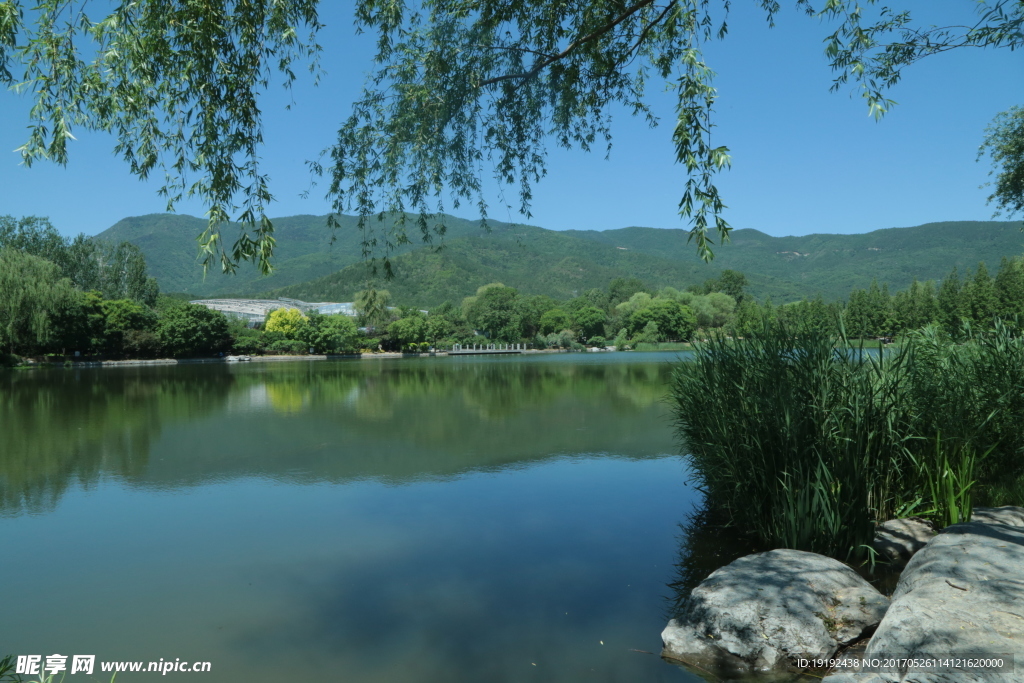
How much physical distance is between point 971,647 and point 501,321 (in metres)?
74.6

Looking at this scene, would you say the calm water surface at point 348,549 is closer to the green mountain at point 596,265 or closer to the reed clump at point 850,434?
the reed clump at point 850,434

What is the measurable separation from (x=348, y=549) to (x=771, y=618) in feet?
12.4

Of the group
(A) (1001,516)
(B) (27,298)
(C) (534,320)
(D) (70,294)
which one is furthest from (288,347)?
(A) (1001,516)

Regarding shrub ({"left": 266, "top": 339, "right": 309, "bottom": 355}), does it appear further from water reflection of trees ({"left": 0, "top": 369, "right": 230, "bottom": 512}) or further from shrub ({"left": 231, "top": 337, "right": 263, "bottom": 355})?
water reflection of trees ({"left": 0, "top": 369, "right": 230, "bottom": 512})

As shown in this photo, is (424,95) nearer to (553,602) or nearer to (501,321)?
(553,602)

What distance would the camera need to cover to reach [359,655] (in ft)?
13.2

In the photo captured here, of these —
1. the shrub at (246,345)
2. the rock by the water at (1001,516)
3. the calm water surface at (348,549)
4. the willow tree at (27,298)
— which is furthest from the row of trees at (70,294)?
the rock by the water at (1001,516)

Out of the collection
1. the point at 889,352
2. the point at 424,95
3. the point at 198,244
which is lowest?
the point at 889,352

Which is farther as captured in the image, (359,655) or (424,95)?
(424,95)

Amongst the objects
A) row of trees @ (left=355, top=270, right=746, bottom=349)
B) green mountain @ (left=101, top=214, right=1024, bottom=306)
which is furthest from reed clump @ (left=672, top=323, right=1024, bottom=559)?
green mountain @ (left=101, top=214, right=1024, bottom=306)

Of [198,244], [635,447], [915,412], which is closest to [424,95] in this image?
[198,244]

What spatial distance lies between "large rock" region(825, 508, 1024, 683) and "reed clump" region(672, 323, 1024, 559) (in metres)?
1.24

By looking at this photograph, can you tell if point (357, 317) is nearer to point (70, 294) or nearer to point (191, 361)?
point (191, 361)

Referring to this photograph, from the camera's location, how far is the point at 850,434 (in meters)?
5.49
